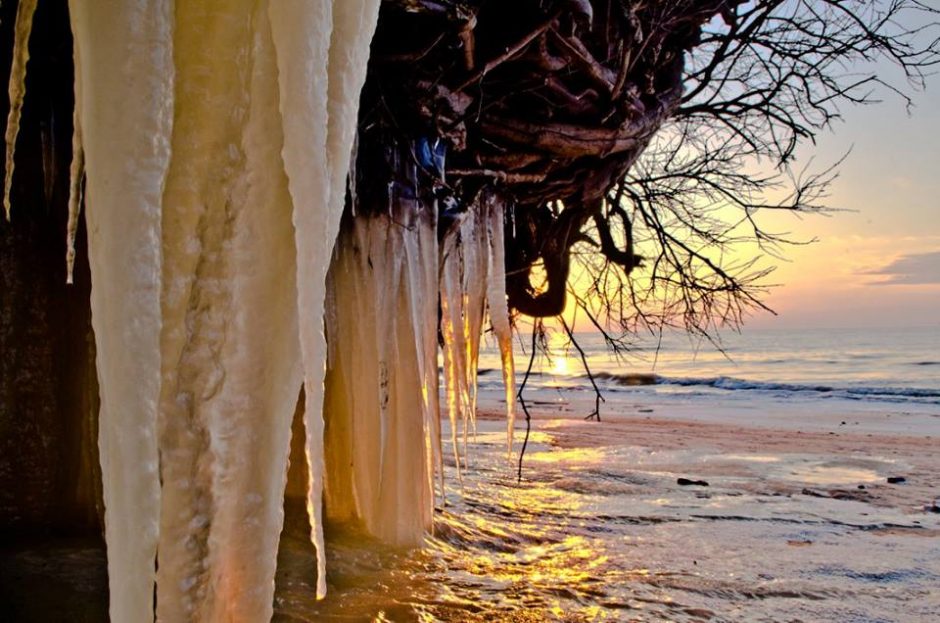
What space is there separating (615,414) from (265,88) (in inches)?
479

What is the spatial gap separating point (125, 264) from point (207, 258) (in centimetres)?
21

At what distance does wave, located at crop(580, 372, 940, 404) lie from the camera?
1527 centimetres

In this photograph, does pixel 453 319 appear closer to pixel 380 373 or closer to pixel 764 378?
pixel 380 373

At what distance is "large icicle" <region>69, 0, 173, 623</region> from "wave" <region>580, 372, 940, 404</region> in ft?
53.5

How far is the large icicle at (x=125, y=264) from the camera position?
1054 mm

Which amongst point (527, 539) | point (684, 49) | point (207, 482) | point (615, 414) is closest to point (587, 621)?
point (527, 539)

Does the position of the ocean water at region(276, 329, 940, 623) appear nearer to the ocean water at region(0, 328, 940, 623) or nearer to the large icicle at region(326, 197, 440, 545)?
the ocean water at region(0, 328, 940, 623)

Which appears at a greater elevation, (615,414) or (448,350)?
(448,350)

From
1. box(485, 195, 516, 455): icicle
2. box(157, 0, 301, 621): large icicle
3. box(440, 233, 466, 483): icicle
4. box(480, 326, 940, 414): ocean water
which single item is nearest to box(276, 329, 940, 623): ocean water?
box(440, 233, 466, 483): icicle

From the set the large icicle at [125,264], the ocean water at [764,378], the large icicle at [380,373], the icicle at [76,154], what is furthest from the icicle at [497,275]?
the ocean water at [764,378]

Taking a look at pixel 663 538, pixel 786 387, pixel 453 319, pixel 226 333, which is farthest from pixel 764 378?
pixel 226 333

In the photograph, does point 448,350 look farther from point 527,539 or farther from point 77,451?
point 77,451

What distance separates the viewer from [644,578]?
293 centimetres

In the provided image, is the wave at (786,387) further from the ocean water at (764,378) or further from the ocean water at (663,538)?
the ocean water at (663,538)
